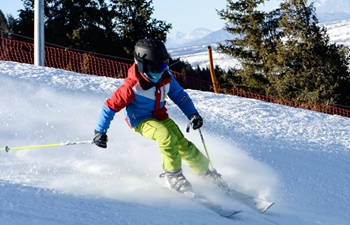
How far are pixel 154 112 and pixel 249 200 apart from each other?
119 cm

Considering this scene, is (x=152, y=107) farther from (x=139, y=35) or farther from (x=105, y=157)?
(x=139, y=35)

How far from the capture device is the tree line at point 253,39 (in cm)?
2603

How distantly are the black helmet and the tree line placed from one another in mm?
20596

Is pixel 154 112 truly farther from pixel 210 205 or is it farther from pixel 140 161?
pixel 210 205

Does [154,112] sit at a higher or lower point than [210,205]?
higher

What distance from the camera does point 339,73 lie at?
26344mm

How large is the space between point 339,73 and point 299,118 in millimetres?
19469

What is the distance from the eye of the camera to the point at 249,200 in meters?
4.59

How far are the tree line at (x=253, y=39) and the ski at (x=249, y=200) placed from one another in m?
20.1

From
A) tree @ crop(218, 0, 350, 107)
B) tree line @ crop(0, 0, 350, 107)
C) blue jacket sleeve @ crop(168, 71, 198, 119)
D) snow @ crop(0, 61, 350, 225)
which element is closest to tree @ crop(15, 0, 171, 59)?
tree line @ crop(0, 0, 350, 107)

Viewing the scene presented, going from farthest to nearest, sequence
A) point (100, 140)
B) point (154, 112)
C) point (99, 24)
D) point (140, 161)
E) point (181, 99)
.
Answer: point (99, 24) → point (140, 161) → point (181, 99) → point (154, 112) → point (100, 140)

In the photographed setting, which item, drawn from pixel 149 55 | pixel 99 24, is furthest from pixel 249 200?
pixel 99 24

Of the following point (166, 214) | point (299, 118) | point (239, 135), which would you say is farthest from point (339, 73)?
point (166, 214)

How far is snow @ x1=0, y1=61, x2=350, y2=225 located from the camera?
3697 millimetres
